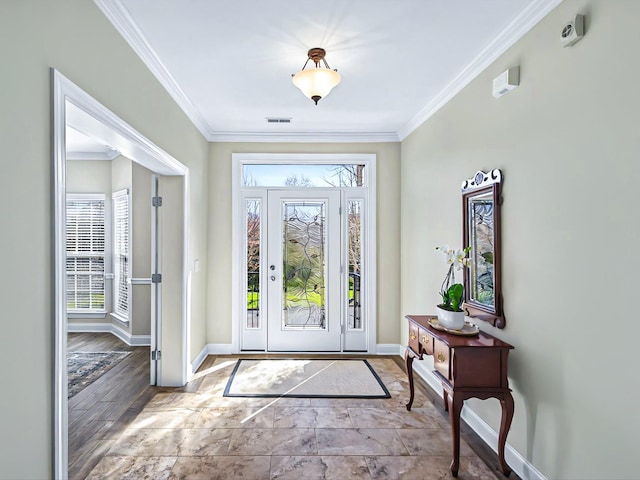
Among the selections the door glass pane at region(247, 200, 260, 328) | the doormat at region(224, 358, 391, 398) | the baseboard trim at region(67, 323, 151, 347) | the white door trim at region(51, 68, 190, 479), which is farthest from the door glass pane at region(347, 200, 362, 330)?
the white door trim at region(51, 68, 190, 479)

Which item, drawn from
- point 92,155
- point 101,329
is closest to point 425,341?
point 101,329

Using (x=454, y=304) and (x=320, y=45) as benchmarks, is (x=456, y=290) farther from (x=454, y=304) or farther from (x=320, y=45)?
(x=320, y=45)

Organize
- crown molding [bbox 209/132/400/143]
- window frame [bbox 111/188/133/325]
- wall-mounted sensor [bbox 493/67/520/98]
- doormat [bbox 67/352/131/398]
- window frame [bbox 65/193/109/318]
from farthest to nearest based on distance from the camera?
window frame [bbox 65/193/109/318] → window frame [bbox 111/188/133/325] → crown molding [bbox 209/132/400/143] → doormat [bbox 67/352/131/398] → wall-mounted sensor [bbox 493/67/520/98]

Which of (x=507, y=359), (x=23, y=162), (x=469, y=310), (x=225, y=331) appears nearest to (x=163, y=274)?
(x=225, y=331)

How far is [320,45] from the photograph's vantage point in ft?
7.89

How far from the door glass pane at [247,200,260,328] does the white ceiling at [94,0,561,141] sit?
120 centimetres

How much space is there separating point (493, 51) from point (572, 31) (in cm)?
77

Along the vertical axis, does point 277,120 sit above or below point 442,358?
above

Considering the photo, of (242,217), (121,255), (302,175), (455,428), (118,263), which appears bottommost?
(455,428)

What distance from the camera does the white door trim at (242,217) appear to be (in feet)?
14.3

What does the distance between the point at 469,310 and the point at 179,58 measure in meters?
2.82

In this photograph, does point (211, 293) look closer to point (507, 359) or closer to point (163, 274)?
point (163, 274)

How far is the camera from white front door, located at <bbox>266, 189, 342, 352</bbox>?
4.41 meters

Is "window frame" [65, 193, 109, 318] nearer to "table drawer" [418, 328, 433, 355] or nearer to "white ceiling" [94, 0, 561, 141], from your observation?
"white ceiling" [94, 0, 561, 141]
